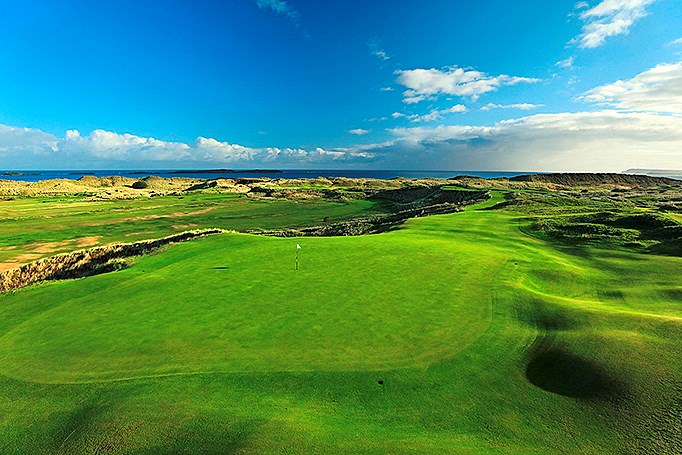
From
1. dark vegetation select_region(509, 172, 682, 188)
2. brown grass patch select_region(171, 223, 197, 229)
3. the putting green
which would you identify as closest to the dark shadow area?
the putting green

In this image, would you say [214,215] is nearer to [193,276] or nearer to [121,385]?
[193,276]

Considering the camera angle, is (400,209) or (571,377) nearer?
(571,377)

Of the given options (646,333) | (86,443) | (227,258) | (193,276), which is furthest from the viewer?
(227,258)

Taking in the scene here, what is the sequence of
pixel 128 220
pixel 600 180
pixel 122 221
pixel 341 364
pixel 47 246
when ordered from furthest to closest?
pixel 600 180 < pixel 128 220 < pixel 122 221 < pixel 47 246 < pixel 341 364

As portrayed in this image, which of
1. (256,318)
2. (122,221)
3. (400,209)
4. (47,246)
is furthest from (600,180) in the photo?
(47,246)

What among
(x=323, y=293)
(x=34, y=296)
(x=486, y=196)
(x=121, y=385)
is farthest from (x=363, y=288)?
(x=486, y=196)

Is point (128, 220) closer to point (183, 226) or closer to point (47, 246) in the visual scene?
point (183, 226)

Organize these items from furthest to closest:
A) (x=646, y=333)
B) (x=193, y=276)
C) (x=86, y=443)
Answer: (x=193, y=276), (x=646, y=333), (x=86, y=443)
